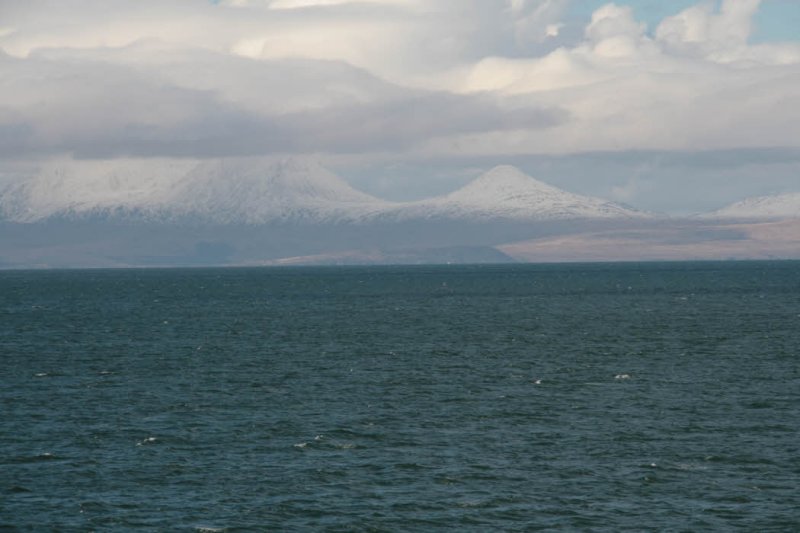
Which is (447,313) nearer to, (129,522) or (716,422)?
(716,422)

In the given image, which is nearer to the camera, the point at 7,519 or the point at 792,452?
the point at 7,519

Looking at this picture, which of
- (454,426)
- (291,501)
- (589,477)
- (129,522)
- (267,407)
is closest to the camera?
(129,522)

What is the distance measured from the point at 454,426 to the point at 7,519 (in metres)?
29.3

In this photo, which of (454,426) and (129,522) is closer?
(129,522)

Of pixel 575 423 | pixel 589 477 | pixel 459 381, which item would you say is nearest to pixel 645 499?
pixel 589 477

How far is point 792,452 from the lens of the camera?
6531 cm

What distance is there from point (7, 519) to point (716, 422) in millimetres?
42010

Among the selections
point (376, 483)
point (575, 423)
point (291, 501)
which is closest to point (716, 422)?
point (575, 423)

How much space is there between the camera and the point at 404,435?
234 feet

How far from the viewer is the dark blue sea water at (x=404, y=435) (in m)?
54.4

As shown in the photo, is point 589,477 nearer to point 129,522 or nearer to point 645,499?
point 645,499

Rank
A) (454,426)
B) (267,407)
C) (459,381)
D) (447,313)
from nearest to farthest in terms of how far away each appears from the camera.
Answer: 1. (454,426)
2. (267,407)
3. (459,381)
4. (447,313)

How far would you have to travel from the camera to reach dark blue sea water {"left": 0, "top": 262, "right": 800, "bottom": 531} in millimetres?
54375

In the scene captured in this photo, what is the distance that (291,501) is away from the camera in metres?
55.9
